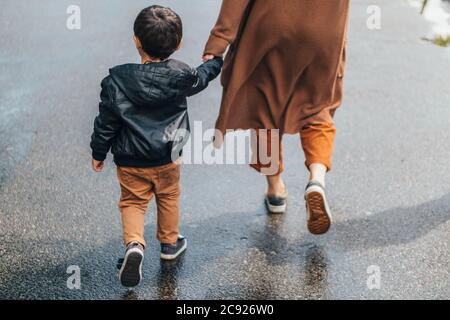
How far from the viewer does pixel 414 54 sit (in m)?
6.69

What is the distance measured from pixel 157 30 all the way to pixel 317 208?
3.82 feet

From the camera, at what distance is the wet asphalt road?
350cm

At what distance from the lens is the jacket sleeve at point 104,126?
10.2ft

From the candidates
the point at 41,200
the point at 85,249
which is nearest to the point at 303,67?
the point at 85,249

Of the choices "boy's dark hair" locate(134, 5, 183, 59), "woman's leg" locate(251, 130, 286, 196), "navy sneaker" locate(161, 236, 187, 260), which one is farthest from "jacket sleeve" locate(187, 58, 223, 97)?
"navy sneaker" locate(161, 236, 187, 260)

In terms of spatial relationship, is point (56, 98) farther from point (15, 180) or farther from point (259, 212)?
point (259, 212)

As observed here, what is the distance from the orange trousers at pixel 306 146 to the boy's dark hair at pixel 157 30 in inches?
36.8

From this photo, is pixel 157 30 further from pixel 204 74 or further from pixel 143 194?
pixel 143 194

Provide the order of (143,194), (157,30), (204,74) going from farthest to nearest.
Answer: (143,194) < (204,74) < (157,30)

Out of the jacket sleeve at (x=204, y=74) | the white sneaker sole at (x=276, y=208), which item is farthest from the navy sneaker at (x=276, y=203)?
the jacket sleeve at (x=204, y=74)

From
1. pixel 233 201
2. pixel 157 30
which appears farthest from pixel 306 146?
pixel 157 30

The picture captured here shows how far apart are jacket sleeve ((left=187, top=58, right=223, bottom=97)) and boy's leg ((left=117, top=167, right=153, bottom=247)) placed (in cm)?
46

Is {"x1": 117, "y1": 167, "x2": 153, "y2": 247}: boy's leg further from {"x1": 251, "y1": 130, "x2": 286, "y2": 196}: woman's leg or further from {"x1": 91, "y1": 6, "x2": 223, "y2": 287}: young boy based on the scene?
{"x1": 251, "y1": 130, "x2": 286, "y2": 196}: woman's leg

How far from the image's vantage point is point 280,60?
3.57 m
